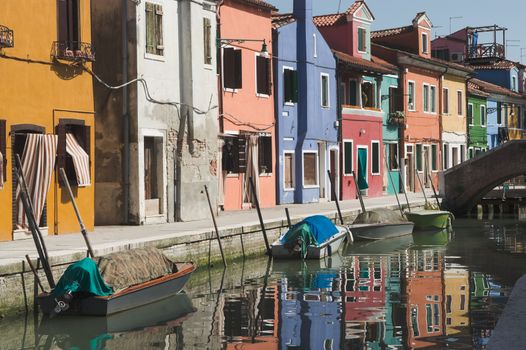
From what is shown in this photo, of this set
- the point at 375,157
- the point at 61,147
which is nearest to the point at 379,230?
the point at 61,147

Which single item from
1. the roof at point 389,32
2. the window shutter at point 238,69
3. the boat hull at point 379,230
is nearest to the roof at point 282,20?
the window shutter at point 238,69

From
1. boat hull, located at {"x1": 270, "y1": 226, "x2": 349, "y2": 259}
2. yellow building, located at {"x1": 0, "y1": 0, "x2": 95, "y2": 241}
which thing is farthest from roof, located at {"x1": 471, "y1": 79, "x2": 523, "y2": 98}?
yellow building, located at {"x1": 0, "y1": 0, "x2": 95, "y2": 241}

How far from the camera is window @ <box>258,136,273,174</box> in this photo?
36156 mm

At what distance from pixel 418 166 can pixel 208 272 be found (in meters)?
29.1

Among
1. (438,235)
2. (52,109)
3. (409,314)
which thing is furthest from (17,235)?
(438,235)

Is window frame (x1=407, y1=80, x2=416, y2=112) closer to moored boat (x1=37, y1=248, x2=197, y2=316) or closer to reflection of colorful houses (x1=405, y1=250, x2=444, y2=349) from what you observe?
reflection of colorful houses (x1=405, y1=250, x2=444, y2=349)

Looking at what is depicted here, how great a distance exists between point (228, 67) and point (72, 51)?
10437 mm

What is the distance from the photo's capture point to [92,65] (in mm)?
26906

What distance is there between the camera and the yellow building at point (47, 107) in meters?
21.5

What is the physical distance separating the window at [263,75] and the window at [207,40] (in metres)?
6.10

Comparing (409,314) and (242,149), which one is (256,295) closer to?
(409,314)

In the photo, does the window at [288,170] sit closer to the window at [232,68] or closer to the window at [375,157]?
the window at [232,68]

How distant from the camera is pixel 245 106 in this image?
34906mm

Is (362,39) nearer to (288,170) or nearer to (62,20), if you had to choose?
(288,170)
